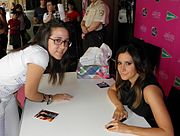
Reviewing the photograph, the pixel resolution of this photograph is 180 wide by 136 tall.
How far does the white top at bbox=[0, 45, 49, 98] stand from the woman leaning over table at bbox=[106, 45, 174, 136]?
53 centimetres

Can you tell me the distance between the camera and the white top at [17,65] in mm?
1619

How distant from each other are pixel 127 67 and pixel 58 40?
Result: 1.61 ft

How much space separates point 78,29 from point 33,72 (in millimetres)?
4148

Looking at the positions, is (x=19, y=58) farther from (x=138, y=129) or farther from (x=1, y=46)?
(x=1, y=46)

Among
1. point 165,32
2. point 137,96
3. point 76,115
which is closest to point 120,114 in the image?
point 137,96

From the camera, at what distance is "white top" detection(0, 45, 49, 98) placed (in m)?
1.62

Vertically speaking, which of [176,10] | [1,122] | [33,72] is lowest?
[1,122]

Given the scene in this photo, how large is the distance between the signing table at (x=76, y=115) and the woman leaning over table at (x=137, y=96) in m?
0.05

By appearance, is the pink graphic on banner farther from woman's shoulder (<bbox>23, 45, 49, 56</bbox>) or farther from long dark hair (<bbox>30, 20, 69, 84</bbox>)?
woman's shoulder (<bbox>23, 45, 49, 56</bbox>)

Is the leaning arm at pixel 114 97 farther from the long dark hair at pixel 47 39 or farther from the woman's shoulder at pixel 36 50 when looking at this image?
the woman's shoulder at pixel 36 50

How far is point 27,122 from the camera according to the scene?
155cm

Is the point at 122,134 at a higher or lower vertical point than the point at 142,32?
lower

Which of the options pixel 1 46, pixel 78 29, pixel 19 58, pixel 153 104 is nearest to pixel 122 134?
pixel 153 104

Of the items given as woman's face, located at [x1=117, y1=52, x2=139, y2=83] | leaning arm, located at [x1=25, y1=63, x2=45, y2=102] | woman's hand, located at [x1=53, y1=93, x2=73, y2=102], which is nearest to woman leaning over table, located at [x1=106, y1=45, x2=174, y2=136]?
woman's face, located at [x1=117, y1=52, x2=139, y2=83]
